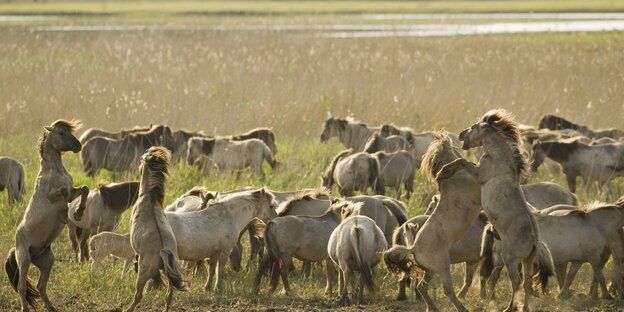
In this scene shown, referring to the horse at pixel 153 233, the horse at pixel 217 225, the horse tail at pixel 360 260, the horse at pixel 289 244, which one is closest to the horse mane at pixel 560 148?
the horse at pixel 289 244

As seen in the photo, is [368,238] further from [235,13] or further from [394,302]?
[235,13]

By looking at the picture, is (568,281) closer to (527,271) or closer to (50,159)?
(527,271)

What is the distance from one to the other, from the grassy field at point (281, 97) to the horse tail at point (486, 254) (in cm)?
26

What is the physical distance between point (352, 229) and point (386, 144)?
5887 mm

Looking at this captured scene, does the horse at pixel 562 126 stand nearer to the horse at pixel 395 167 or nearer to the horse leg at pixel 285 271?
the horse at pixel 395 167

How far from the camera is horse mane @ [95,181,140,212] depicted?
10.7 m

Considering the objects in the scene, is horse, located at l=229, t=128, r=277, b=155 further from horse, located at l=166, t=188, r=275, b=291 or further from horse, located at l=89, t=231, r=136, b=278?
horse, located at l=89, t=231, r=136, b=278

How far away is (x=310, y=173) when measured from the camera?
15.5 metres

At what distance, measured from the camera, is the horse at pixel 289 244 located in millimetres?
9938

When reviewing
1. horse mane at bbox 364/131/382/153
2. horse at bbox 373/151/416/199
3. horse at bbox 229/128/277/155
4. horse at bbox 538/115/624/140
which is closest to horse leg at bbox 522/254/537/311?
horse at bbox 373/151/416/199

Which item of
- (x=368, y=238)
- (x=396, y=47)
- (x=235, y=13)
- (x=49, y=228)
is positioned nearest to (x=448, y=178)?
(x=368, y=238)

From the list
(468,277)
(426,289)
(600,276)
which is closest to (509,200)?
(426,289)

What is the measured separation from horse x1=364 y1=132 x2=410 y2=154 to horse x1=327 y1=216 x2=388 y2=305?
214 inches

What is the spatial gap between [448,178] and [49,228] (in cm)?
334
